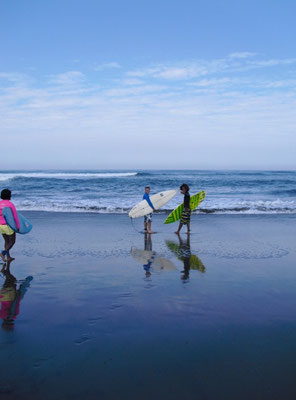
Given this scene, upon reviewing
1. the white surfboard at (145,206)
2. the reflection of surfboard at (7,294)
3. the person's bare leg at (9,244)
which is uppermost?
the white surfboard at (145,206)

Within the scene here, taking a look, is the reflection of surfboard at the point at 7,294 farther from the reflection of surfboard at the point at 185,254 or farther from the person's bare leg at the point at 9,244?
the reflection of surfboard at the point at 185,254

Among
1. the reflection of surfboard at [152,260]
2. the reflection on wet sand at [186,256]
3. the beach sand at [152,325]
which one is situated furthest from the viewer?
the reflection of surfboard at [152,260]

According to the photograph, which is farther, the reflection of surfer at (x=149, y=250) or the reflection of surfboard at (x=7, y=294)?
the reflection of surfer at (x=149, y=250)

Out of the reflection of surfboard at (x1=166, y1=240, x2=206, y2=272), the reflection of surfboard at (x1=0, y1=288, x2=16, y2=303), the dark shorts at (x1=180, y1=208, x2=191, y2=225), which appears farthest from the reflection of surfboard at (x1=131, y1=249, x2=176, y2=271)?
the dark shorts at (x1=180, y1=208, x2=191, y2=225)

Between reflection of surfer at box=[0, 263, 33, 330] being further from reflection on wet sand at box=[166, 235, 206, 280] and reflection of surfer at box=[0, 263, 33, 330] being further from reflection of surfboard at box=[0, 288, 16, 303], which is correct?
reflection on wet sand at box=[166, 235, 206, 280]

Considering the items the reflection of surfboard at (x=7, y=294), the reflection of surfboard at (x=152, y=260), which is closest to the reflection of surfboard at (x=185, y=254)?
the reflection of surfboard at (x=152, y=260)

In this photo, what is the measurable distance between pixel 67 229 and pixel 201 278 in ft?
21.3

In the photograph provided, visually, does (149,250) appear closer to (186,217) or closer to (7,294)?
(186,217)

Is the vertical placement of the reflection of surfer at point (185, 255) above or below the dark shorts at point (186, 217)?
below

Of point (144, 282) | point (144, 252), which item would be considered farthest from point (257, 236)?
point (144, 282)

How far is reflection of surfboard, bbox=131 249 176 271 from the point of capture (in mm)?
6965

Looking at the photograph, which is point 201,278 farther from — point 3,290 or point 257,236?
point 257,236

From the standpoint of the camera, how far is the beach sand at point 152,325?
3.08 meters

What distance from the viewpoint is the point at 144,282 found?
5926 millimetres
